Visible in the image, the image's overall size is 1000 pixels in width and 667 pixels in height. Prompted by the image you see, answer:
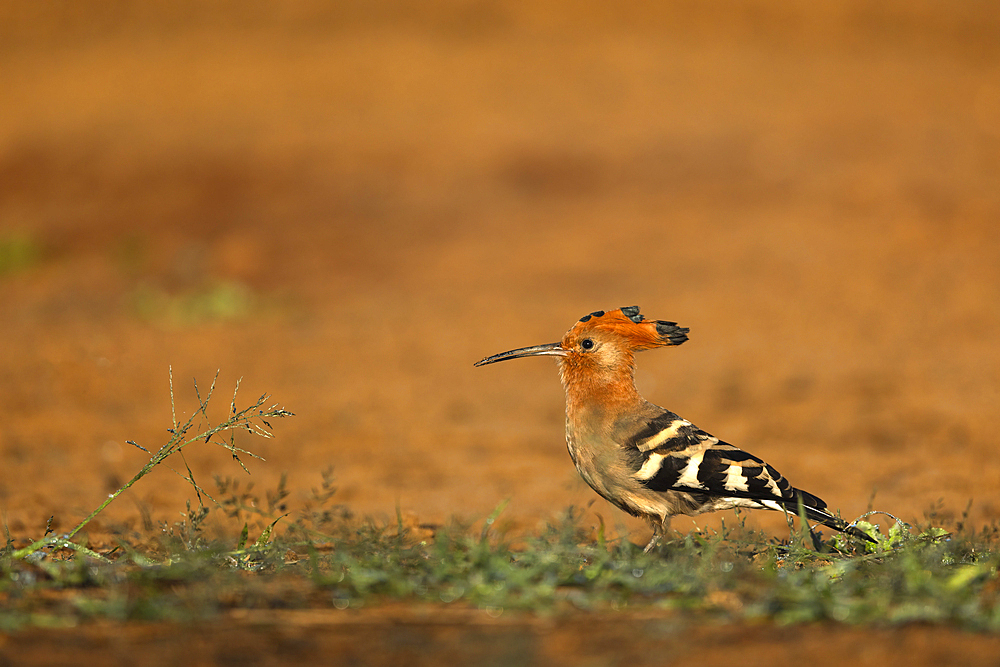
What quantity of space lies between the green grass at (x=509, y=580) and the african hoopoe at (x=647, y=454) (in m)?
0.27

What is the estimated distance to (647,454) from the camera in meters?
3.37

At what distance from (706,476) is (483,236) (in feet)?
36.7

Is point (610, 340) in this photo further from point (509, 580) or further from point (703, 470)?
point (509, 580)

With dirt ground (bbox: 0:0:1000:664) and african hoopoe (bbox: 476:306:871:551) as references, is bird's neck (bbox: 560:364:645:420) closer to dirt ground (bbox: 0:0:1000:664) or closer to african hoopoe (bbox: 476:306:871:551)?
african hoopoe (bbox: 476:306:871:551)

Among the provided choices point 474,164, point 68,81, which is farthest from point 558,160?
point 68,81

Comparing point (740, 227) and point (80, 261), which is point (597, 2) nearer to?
point (740, 227)

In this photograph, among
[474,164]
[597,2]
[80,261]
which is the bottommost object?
[80,261]

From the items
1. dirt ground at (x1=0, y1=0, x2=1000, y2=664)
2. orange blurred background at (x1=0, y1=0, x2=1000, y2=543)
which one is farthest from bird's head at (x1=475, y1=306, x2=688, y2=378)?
dirt ground at (x1=0, y1=0, x2=1000, y2=664)

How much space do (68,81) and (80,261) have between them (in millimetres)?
7809

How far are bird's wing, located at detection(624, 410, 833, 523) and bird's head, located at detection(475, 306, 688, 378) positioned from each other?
0.39 m

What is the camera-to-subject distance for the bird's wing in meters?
3.33

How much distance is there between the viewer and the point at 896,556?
303 cm

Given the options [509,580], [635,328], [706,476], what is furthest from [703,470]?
[509,580]

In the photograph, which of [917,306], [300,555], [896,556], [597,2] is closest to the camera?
[896,556]
